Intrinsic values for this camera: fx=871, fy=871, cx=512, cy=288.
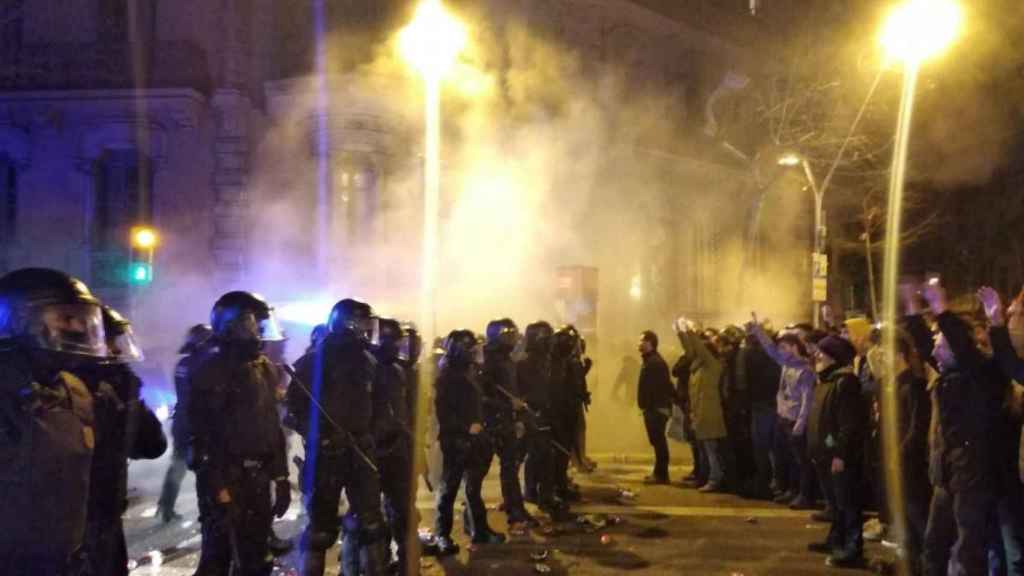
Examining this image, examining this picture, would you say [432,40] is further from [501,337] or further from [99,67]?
[501,337]

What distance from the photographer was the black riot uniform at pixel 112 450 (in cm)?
369

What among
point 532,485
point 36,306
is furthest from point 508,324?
point 36,306

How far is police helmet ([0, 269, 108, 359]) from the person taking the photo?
3121mm

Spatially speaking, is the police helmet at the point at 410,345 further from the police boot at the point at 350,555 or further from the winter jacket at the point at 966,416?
the winter jacket at the point at 966,416

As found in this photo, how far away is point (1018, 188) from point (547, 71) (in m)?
16.0

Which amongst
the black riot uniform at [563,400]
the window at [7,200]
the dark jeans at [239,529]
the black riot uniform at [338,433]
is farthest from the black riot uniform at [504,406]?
the window at [7,200]

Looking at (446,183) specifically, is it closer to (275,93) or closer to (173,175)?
(275,93)

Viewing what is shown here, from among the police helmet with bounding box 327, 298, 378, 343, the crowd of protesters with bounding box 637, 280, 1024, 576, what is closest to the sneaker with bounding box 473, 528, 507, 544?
the police helmet with bounding box 327, 298, 378, 343

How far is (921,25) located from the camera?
33.0 feet

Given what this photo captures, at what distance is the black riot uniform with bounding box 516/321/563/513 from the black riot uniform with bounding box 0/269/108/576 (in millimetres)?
4887

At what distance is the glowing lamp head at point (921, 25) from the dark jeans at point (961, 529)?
7070 millimetres

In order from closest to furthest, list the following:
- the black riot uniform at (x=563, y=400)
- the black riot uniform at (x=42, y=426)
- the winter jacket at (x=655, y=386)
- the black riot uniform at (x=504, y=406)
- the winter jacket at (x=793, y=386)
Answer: the black riot uniform at (x=42, y=426)
the black riot uniform at (x=504, y=406)
the winter jacket at (x=793, y=386)
the black riot uniform at (x=563, y=400)
the winter jacket at (x=655, y=386)

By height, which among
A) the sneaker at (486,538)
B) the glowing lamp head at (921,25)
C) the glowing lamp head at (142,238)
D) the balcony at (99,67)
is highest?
the balcony at (99,67)

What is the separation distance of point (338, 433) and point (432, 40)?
11.6m
